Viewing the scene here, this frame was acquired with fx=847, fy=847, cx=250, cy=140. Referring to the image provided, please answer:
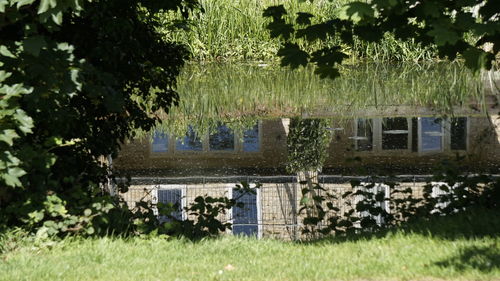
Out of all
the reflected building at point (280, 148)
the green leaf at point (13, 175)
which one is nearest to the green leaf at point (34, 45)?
the green leaf at point (13, 175)

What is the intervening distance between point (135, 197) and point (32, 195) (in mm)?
6846

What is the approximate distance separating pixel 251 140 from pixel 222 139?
23.9 inches

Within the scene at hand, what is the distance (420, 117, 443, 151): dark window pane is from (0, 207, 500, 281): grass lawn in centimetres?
1082

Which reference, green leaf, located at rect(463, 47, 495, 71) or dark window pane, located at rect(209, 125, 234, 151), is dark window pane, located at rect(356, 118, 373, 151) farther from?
green leaf, located at rect(463, 47, 495, 71)

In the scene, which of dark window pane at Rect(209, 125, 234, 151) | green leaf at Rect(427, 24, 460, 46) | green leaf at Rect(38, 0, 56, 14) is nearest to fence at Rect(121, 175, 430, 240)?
dark window pane at Rect(209, 125, 234, 151)

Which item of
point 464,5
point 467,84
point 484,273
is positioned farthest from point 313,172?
point 484,273

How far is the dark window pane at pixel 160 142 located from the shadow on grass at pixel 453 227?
10.4 m

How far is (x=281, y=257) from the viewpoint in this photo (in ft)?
19.0

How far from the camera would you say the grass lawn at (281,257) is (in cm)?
500

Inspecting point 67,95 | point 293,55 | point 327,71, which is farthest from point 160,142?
point 67,95

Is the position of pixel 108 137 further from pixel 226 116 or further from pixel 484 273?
pixel 226 116

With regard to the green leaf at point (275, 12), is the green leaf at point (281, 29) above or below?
below

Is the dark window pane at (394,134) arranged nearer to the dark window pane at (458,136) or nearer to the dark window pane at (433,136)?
the dark window pane at (433,136)

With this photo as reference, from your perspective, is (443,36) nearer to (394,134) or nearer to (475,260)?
(475,260)
